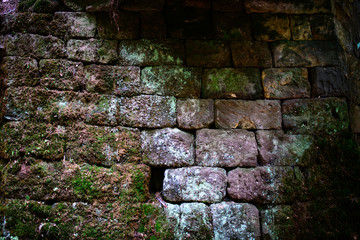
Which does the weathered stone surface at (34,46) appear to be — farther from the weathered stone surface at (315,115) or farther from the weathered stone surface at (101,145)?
the weathered stone surface at (315,115)

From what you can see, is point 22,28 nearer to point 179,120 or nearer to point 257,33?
point 179,120

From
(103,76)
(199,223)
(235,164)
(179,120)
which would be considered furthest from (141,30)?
(199,223)

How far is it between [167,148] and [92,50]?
4.48ft

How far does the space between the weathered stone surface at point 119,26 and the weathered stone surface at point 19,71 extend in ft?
2.63

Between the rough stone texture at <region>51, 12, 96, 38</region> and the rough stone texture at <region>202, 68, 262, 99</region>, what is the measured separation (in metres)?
1.39

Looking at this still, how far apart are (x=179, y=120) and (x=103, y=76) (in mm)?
956

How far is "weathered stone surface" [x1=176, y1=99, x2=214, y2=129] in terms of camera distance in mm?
2715

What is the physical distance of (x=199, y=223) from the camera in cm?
244

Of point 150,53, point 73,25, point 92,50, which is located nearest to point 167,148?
point 150,53

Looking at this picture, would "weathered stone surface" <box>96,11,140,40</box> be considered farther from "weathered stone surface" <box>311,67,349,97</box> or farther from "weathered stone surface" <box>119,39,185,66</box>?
"weathered stone surface" <box>311,67,349,97</box>

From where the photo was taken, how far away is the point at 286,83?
283 centimetres

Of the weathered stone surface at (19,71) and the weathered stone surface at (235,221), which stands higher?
the weathered stone surface at (19,71)

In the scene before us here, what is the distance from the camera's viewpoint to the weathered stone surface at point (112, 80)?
108 inches

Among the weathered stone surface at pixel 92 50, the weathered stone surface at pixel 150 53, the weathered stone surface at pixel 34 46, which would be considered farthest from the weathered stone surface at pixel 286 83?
the weathered stone surface at pixel 34 46
